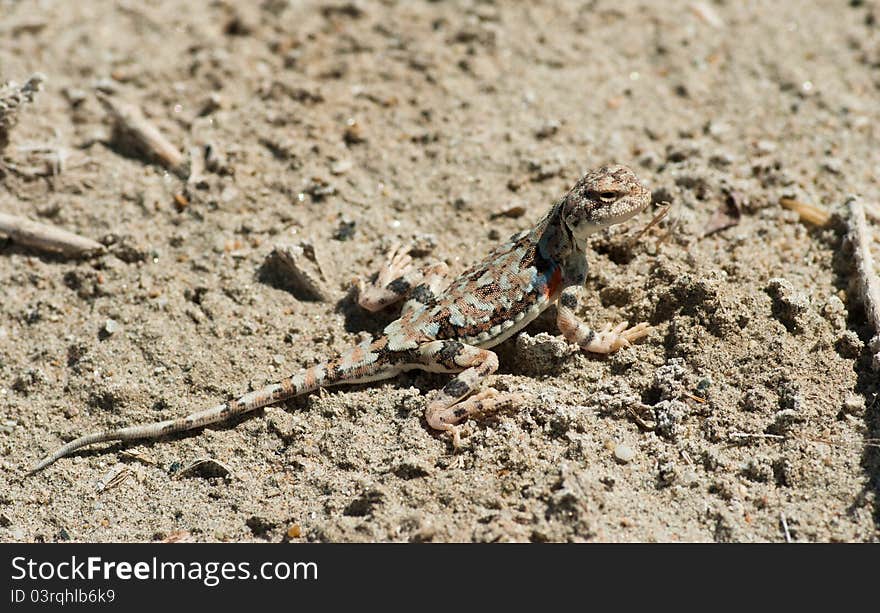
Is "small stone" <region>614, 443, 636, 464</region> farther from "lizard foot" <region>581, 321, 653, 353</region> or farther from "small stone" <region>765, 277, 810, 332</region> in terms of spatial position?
"small stone" <region>765, 277, 810, 332</region>

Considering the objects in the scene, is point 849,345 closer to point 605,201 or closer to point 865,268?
point 865,268

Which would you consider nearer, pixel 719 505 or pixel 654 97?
pixel 719 505

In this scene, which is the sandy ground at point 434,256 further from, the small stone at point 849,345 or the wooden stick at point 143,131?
the wooden stick at point 143,131

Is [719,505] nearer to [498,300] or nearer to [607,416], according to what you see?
[607,416]

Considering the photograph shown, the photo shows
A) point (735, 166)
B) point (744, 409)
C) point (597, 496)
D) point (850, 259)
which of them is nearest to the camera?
point (597, 496)


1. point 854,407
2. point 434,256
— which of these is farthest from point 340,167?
point 854,407

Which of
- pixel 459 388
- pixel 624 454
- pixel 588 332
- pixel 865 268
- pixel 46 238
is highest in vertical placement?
pixel 865 268

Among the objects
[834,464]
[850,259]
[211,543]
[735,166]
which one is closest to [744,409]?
[834,464]
